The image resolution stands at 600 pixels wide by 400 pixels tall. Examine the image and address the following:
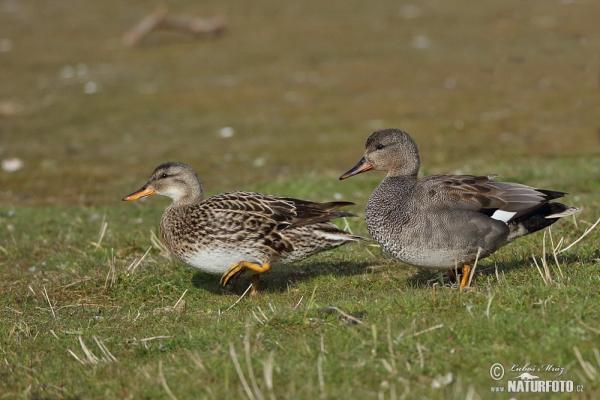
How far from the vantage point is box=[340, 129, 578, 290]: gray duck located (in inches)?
271

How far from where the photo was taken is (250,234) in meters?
7.86

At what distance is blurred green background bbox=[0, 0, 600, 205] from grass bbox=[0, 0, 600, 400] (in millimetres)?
89

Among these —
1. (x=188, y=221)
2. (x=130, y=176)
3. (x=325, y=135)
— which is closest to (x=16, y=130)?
(x=130, y=176)

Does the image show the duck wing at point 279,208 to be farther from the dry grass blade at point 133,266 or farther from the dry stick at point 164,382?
the dry stick at point 164,382

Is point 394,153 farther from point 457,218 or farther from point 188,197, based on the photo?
point 188,197

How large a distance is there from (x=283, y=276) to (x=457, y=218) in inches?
93.0

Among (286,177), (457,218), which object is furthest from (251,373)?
(286,177)

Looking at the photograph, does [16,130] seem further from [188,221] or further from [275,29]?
[188,221]

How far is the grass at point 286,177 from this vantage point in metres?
5.41

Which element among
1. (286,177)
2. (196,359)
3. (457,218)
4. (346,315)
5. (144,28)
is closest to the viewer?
(196,359)

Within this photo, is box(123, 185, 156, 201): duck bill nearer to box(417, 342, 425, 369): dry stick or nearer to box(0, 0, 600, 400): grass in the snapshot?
box(0, 0, 600, 400): grass

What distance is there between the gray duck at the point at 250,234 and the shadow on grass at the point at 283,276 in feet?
0.91

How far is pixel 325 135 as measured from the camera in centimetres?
1894

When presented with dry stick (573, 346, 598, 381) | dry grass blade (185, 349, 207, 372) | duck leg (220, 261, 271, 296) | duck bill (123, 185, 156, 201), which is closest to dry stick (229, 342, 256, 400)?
dry grass blade (185, 349, 207, 372)
